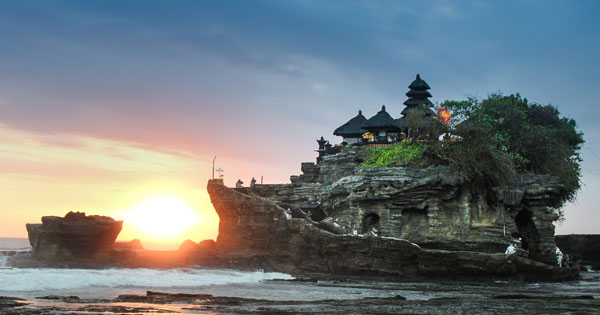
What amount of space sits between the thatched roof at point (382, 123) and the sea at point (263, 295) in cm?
1687

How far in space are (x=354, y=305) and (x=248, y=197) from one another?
67.4 feet

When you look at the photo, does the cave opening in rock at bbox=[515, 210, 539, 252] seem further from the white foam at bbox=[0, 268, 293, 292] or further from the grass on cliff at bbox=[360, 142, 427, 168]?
the white foam at bbox=[0, 268, 293, 292]

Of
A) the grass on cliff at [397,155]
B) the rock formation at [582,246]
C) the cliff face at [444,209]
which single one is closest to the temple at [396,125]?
the grass on cliff at [397,155]

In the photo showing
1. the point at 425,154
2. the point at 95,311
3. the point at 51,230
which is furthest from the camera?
the point at 425,154

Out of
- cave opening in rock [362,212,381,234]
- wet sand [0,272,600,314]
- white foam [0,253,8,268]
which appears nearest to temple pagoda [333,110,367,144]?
cave opening in rock [362,212,381,234]

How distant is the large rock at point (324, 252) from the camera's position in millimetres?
34125

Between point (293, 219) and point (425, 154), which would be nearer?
point (293, 219)

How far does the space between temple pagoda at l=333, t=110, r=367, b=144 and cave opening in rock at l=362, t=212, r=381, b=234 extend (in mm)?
12937

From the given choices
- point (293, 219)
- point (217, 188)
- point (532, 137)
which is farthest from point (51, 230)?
point (532, 137)

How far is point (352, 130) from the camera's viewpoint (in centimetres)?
5444

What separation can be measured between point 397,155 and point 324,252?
10.1 metres

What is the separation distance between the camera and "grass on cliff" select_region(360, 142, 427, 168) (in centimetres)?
4238

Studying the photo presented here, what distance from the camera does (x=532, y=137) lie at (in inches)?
1756

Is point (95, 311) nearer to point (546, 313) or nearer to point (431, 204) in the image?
point (546, 313)
